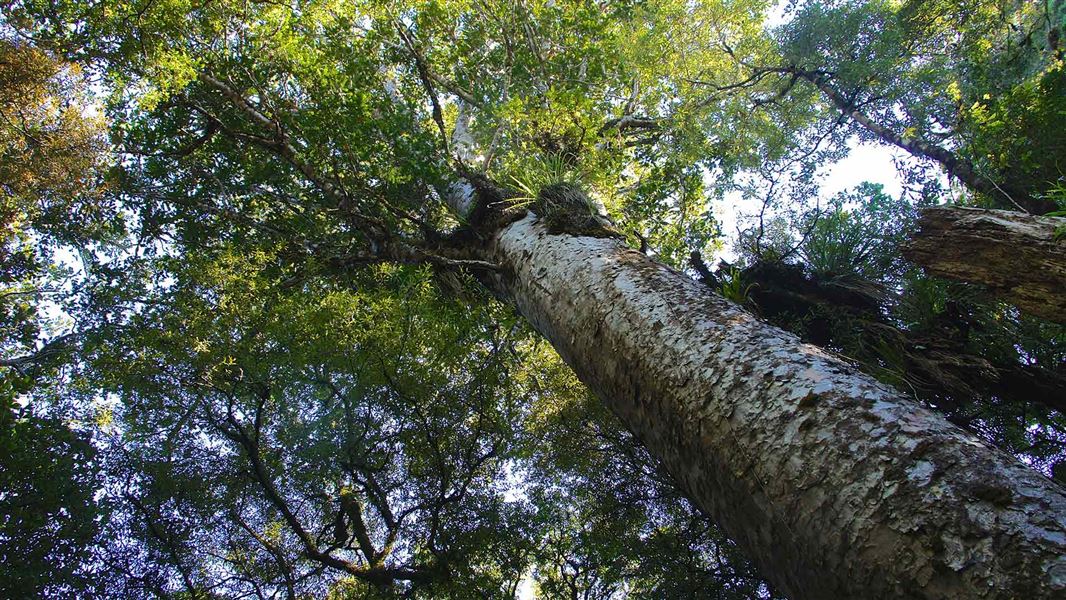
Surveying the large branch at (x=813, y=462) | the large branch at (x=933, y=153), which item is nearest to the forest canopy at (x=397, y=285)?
the large branch at (x=933, y=153)

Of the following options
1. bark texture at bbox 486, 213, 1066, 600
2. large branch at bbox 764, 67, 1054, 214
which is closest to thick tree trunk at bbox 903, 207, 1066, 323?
bark texture at bbox 486, 213, 1066, 600

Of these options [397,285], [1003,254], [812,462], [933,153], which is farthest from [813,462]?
[933,153]

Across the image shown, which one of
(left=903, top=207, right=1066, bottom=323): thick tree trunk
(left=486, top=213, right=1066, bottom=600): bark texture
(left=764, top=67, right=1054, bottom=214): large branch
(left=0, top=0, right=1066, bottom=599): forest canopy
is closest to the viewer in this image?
(left=486, top=213, right=1066, bottom=600): bark texture

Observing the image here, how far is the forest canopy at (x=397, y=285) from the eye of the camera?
14.0 feet

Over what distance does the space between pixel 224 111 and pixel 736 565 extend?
21.5 feet

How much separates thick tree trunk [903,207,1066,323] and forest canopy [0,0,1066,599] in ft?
0.39

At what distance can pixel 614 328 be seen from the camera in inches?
87.8

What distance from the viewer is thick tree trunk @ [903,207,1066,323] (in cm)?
242

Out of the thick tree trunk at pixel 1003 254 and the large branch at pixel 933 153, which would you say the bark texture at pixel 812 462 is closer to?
the thick tree trunk at pixel 1003 254

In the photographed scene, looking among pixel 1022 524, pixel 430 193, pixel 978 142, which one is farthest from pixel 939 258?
pixel 430 193

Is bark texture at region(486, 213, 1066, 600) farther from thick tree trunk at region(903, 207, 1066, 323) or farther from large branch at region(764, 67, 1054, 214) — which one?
large branch at region(764, 67, 1054, 214)

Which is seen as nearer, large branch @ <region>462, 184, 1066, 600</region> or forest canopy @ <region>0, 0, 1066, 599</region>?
large branch @ <region>462, 184, 1066, 600</region>

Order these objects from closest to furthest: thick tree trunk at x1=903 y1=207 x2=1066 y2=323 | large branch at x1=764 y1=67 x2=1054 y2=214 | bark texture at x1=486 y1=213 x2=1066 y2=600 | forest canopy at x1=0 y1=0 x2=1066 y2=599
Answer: bark texture at x1=486 y1=213 x2=1066 y2=600
thick tree trunk at x1=903 y1=207 x2=1066 y2=323
forest canopy at x1=0 y1=0 x2=1066 y2=599
large branch at x1=764 y1=67 x2=1054 y2=214

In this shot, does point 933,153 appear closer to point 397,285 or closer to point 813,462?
point 397,285
